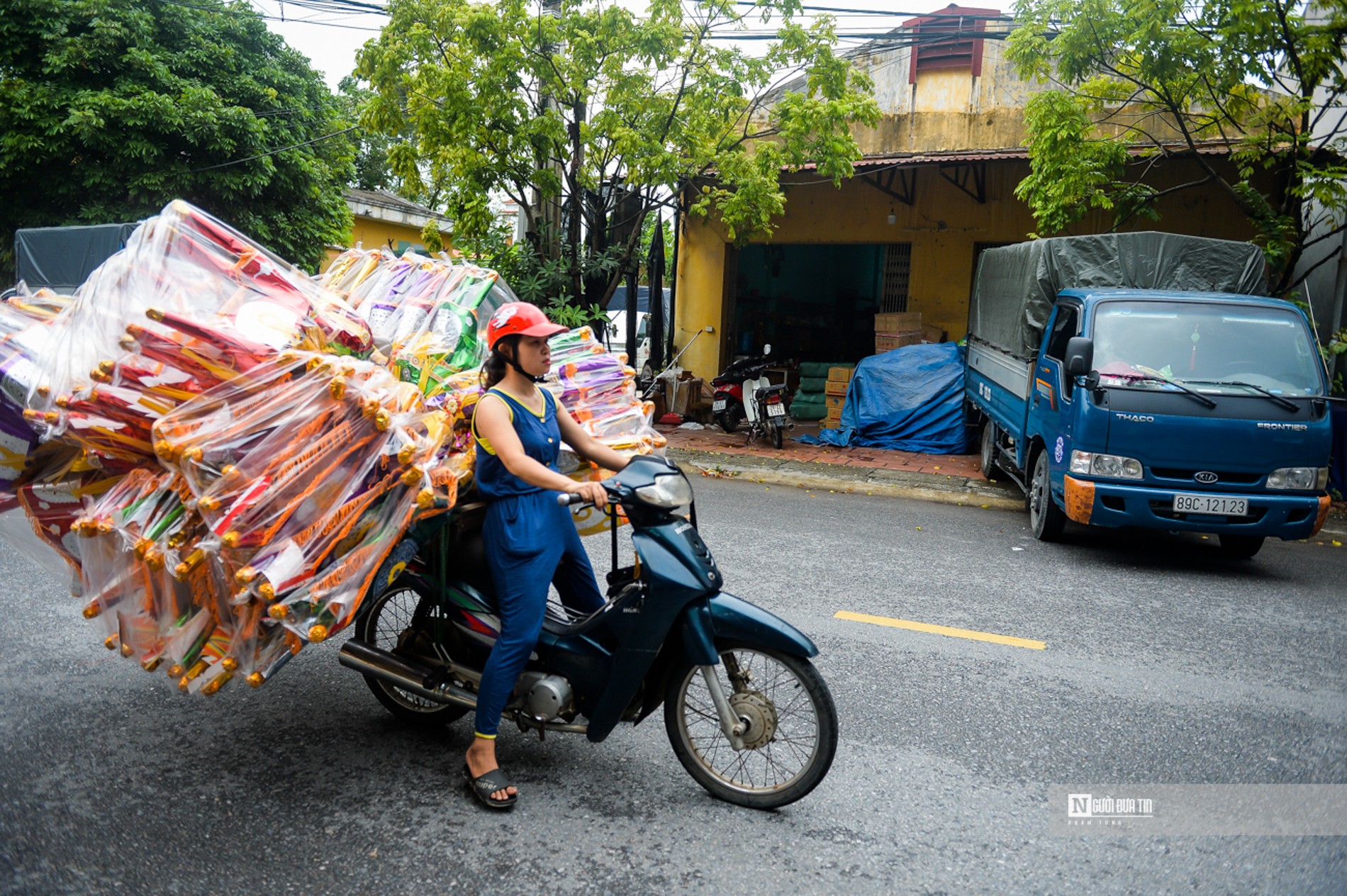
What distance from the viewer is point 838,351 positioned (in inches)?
720

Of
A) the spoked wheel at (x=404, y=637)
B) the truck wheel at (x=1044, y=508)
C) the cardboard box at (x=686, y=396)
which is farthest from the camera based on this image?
the cardboard box at (x=686, y=396)

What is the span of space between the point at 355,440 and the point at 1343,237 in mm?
11421

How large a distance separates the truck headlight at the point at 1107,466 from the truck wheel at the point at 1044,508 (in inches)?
22.0

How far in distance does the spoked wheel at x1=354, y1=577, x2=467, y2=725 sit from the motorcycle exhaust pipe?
0.04 m

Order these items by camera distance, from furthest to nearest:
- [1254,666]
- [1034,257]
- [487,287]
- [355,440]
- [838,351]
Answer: [838,351] < [1034,257] < [1254,666] < [487,287] < [355,440]

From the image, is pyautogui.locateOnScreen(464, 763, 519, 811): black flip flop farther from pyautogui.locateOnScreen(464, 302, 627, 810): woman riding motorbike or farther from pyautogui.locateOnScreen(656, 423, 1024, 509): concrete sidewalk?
pyautogui.locateOnScreen(656, 423, 1024, 509): concrete sidewalk

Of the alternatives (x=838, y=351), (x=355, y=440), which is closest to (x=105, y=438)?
(x=355, y=440)

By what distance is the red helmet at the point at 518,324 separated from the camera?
3.20 meters

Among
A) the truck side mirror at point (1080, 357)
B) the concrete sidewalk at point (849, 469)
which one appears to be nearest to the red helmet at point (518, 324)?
the truck side mirror at point (1080, 357)

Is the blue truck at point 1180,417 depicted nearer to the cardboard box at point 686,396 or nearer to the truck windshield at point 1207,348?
the truck windshield at point 1207,348

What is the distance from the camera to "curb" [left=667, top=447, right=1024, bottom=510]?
932cm

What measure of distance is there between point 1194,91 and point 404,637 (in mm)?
10102

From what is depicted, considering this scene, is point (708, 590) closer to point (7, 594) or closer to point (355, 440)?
point (355, 440)

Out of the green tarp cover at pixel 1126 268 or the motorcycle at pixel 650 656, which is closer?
the motorcycle at pixel 650 656
